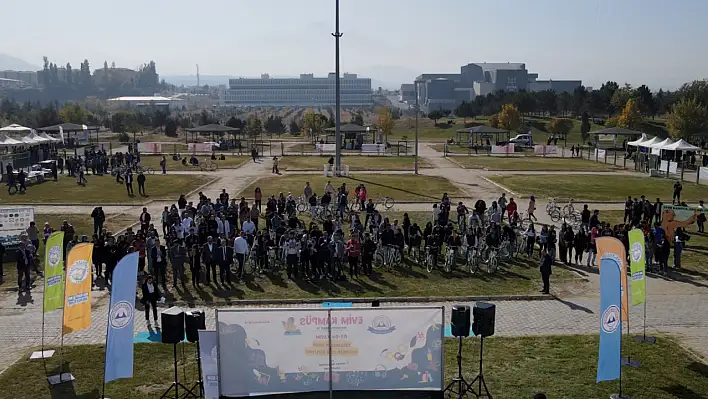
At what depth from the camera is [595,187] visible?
38469 millimetres

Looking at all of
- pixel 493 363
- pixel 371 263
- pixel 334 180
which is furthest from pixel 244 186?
pixel 493 363

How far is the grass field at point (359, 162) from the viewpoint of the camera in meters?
49.3

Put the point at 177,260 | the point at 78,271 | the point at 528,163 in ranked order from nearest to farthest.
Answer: the point at 78,271 → the point at 177,260 → the point at 528,163

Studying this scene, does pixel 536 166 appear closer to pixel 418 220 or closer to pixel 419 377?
pixel 418 220

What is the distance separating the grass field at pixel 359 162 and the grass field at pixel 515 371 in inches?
1383

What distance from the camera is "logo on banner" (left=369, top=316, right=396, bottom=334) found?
34.2 ft

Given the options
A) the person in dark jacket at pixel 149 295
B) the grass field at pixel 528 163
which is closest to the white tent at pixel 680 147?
the grass field at pixel 528 163

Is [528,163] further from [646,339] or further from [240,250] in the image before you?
[646,339]

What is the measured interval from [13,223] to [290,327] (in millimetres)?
15884

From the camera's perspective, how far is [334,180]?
41.2 meters

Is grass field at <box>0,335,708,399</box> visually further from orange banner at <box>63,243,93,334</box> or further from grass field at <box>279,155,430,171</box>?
grass field at <box>279,155,430,171</box>

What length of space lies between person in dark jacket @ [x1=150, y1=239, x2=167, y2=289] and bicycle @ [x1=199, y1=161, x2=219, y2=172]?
29133 mm

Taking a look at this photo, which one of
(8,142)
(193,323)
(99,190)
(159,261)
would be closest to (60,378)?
(193,323)

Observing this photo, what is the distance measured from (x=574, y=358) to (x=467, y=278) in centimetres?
605
